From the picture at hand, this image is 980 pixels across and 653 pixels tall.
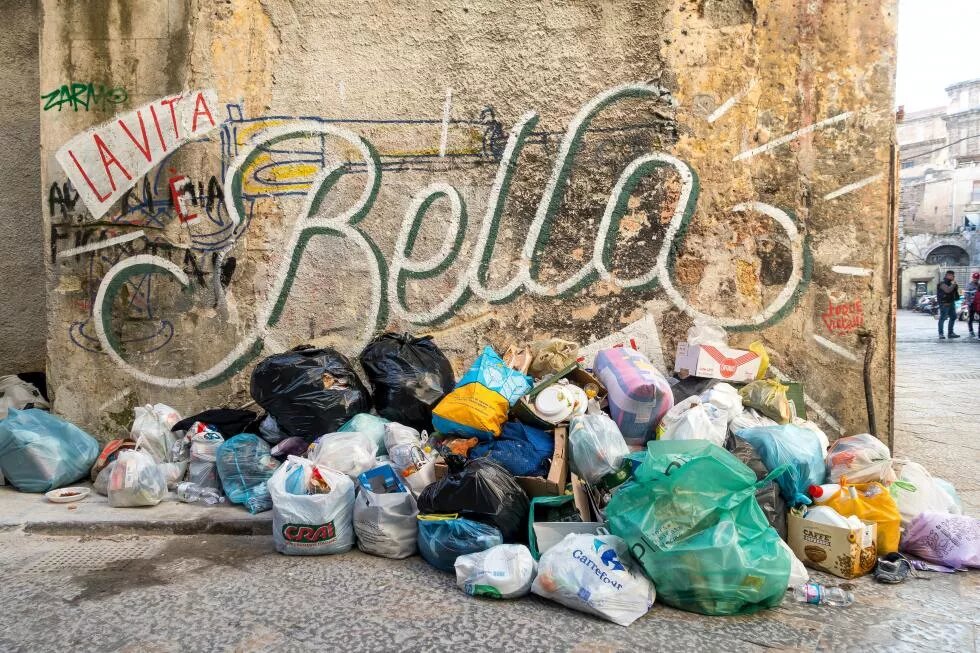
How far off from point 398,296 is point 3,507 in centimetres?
235

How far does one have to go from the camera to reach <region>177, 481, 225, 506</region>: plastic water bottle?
3660 mm

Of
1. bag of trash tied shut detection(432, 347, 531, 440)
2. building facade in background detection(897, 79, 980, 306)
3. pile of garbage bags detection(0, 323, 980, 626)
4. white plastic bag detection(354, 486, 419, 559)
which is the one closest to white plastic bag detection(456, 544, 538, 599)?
pile of garbage bags detection(0, 323, 980, 626)

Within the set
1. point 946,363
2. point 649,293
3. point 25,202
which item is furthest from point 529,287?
point 946,363

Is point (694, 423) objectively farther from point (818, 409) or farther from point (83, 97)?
point (83, 97)

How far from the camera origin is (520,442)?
11.0 feet

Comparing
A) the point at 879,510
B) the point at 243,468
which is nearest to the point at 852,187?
the point at 879,510

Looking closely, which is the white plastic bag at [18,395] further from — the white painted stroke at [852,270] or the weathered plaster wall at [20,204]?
the white painted stroke at [852,270]

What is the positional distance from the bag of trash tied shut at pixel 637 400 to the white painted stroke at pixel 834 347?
3.73ft

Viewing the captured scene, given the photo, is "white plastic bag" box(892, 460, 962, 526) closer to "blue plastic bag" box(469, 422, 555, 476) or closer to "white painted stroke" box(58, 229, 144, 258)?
"blue plastic bag" box(469, 422, 555, 476)

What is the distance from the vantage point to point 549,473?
3.15 m

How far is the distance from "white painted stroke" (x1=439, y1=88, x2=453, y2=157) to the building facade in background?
32.7 metres

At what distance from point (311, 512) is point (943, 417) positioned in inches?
200

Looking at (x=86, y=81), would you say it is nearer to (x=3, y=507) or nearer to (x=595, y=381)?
(x=3, y=507)

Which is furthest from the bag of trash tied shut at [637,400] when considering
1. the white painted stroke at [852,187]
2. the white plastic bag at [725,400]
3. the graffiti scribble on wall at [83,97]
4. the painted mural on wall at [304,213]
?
the graffiti scribble on wall at [83,97]
